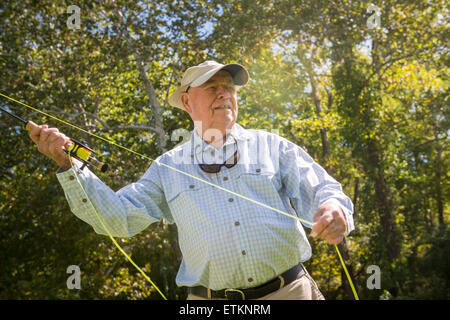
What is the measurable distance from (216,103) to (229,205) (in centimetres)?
72

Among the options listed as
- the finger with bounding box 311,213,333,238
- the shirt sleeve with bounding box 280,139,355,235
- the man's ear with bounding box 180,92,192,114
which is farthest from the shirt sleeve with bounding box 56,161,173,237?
the finger with bounding box 311,213,333,238

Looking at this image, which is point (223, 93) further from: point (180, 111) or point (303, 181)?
point (180, 111)

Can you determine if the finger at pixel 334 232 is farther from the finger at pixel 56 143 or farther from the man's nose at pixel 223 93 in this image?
the finger at pixel 56 143

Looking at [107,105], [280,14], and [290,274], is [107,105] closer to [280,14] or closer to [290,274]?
[280,14]

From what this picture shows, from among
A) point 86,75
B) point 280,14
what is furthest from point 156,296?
point 280,14

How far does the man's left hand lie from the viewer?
1.96m

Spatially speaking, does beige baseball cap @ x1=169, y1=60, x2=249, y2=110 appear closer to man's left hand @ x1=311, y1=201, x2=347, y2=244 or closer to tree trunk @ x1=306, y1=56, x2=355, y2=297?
man's left hand @ x1=311, y1=201, x2=347, y2=244

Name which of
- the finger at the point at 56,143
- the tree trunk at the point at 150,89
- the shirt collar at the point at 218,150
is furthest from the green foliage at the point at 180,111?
the finger at the point at 56,143

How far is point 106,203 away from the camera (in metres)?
2.28

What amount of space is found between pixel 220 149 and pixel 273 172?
0.39 meters

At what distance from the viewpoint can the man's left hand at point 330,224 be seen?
196cm

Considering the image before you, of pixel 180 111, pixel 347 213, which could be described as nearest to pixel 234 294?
pixel 347 213
